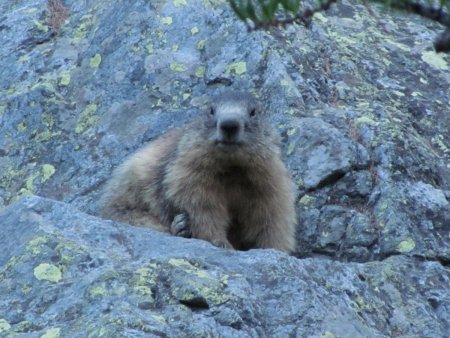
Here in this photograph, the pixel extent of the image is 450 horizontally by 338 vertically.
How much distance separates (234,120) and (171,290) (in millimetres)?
2027

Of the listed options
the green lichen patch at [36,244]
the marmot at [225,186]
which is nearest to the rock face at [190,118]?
the green lichen patch at [36,244]

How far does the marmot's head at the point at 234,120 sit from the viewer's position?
6.97m

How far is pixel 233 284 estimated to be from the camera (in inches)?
210

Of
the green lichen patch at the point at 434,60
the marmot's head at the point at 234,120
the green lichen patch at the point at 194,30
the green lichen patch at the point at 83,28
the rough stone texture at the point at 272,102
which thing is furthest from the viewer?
the green lichen patch at the point at 83,28

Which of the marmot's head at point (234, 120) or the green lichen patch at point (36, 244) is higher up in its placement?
the green lichen patch at point (36, 244)

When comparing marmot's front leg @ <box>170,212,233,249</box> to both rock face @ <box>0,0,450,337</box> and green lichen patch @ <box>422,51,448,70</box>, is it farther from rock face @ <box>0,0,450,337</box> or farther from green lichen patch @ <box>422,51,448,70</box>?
green lichen patch @ <box>422,51,448,70</box>

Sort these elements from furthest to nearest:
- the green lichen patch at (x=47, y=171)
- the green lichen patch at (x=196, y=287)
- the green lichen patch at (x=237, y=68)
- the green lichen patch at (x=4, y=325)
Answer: the green lichen patch at (x=237, y=68) < the green lichen patch at (x=47, y=171) < the green lichen patch at (x=196, y=287) < the green lichen patch at (x=4, y=325)

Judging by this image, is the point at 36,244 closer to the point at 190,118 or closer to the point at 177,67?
the point at 190,118

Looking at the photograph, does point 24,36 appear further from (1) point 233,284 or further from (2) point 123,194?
(1) point 233,284

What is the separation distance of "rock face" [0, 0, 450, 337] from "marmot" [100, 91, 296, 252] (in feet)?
1.49

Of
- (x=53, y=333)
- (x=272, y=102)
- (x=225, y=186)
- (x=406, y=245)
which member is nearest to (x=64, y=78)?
(x=272, y=102)

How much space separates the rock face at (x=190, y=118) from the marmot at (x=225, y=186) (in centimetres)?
45

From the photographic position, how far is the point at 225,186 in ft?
23.6

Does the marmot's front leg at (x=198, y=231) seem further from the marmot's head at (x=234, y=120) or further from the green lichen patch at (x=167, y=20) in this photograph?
the green lichen patch at (x=167, y=20)
